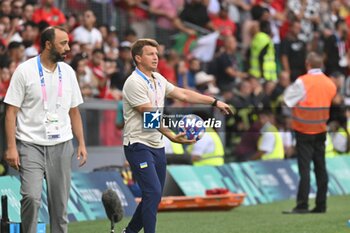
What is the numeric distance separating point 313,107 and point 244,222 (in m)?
2.57

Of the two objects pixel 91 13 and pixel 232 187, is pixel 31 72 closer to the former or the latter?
pixel 232 187

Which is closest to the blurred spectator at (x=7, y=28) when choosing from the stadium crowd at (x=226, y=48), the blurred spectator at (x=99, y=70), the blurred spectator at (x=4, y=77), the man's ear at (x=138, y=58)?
the stadium crowd at (x=226, y=48)

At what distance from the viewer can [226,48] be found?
24.7m

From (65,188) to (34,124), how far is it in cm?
72

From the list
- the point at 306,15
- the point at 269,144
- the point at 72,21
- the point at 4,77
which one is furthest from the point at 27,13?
the point at 306,15

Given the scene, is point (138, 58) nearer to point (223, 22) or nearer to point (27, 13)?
point (27, 13)

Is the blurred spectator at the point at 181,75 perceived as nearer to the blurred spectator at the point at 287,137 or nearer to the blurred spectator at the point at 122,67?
the blurred spectator at the point at 122,67

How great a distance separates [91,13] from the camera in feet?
71.2

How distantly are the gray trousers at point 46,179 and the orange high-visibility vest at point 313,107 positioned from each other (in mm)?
6404

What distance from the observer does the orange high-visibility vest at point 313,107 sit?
1636cm

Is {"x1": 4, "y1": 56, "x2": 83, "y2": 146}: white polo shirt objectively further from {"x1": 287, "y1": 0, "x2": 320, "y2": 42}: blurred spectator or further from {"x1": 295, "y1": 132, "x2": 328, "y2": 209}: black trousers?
{"x1": 287, "y1": 0, "x2": 320, "y2": 42}: blurred spectator

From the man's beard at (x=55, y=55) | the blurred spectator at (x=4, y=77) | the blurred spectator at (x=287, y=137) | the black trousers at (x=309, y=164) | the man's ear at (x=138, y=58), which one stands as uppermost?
the man's beard at (x=55, y=55)

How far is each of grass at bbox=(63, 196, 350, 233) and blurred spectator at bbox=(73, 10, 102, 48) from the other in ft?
18.4

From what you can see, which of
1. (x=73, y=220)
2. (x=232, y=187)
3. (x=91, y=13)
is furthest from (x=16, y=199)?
(x=91, y=13)
